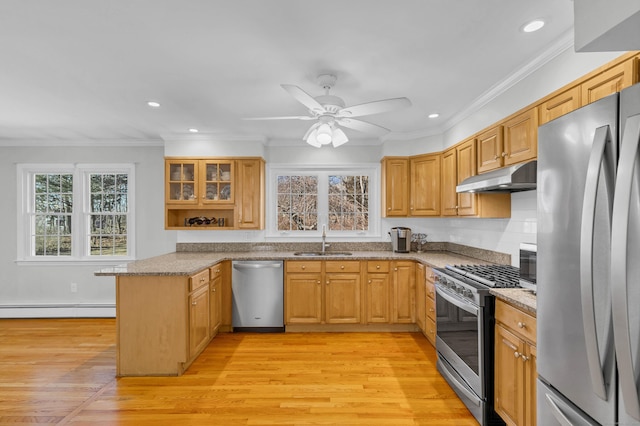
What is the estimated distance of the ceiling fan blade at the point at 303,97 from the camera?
2.18 m

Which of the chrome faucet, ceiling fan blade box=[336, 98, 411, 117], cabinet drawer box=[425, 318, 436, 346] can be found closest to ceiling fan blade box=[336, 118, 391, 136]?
ceiling fan blade box=[336, 98, 411, 117]

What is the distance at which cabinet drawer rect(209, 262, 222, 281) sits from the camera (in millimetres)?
3697

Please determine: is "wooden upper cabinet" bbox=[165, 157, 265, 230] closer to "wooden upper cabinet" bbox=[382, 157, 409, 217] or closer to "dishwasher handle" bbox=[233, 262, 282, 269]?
"dishwasher handle" bbox=[233, 262, 282, 269]

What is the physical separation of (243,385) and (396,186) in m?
2.97

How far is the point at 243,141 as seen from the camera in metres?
4.59

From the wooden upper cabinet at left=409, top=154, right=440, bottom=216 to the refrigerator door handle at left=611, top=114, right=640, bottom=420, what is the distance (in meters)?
3.25

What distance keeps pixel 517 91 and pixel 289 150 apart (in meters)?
2.97

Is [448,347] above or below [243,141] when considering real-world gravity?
below

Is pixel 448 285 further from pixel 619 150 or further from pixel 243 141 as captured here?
pixel 243 141

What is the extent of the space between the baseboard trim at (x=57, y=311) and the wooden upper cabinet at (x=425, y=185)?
4467 millimetres

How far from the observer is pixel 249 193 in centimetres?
454

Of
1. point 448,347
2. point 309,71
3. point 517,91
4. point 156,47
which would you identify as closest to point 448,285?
point 448,347

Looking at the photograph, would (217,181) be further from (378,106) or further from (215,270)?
(378,106)

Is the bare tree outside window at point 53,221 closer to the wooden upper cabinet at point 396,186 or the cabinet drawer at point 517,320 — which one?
the wooden upper cabinet at point 396,186
